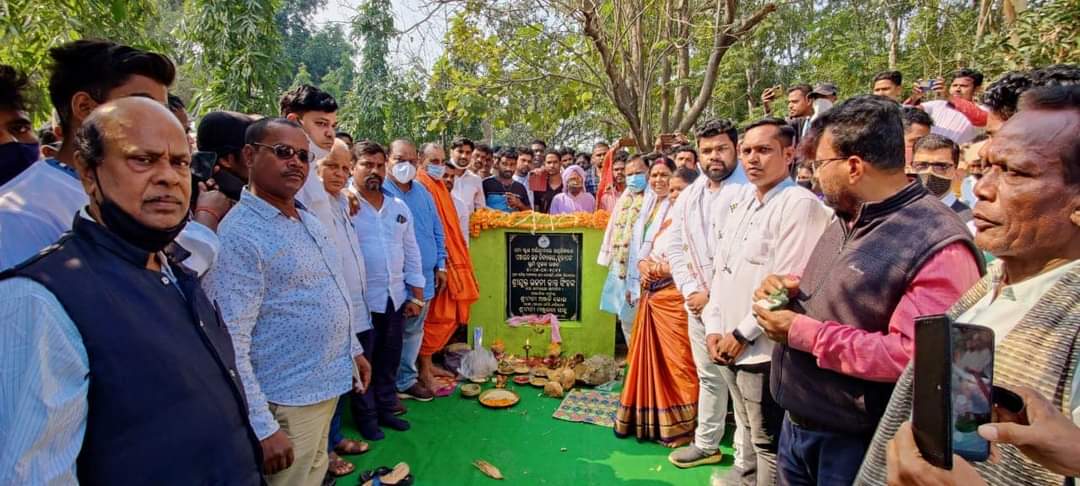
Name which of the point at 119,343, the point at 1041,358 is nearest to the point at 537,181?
the point at 119,343

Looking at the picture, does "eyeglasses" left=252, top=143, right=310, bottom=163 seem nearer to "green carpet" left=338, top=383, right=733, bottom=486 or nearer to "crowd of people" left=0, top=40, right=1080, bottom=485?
"crowd of people" left=0, top=40, right=1080, bottom=485

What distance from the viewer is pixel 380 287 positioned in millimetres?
3854

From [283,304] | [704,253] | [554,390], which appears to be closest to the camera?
[283,304]

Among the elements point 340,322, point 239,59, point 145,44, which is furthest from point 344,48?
point 340,322

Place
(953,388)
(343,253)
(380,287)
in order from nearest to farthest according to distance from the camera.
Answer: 1. (953,388)
2. (343,253)
3. (380,287)

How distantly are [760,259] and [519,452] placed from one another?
6.83 ft

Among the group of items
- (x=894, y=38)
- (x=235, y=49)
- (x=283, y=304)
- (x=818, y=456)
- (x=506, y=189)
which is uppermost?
(x=894, y=38)

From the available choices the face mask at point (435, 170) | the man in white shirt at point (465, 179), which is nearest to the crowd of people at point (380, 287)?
the face mask at point (435, 170)

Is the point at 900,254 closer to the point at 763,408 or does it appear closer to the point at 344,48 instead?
the point at 763,408

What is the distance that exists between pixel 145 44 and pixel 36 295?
3483 mm

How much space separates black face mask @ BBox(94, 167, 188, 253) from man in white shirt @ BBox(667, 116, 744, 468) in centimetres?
264

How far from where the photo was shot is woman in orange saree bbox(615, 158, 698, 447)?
3672 millimetres

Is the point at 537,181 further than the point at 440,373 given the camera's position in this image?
Yes

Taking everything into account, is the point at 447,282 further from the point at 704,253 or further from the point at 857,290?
the point at 857,290
